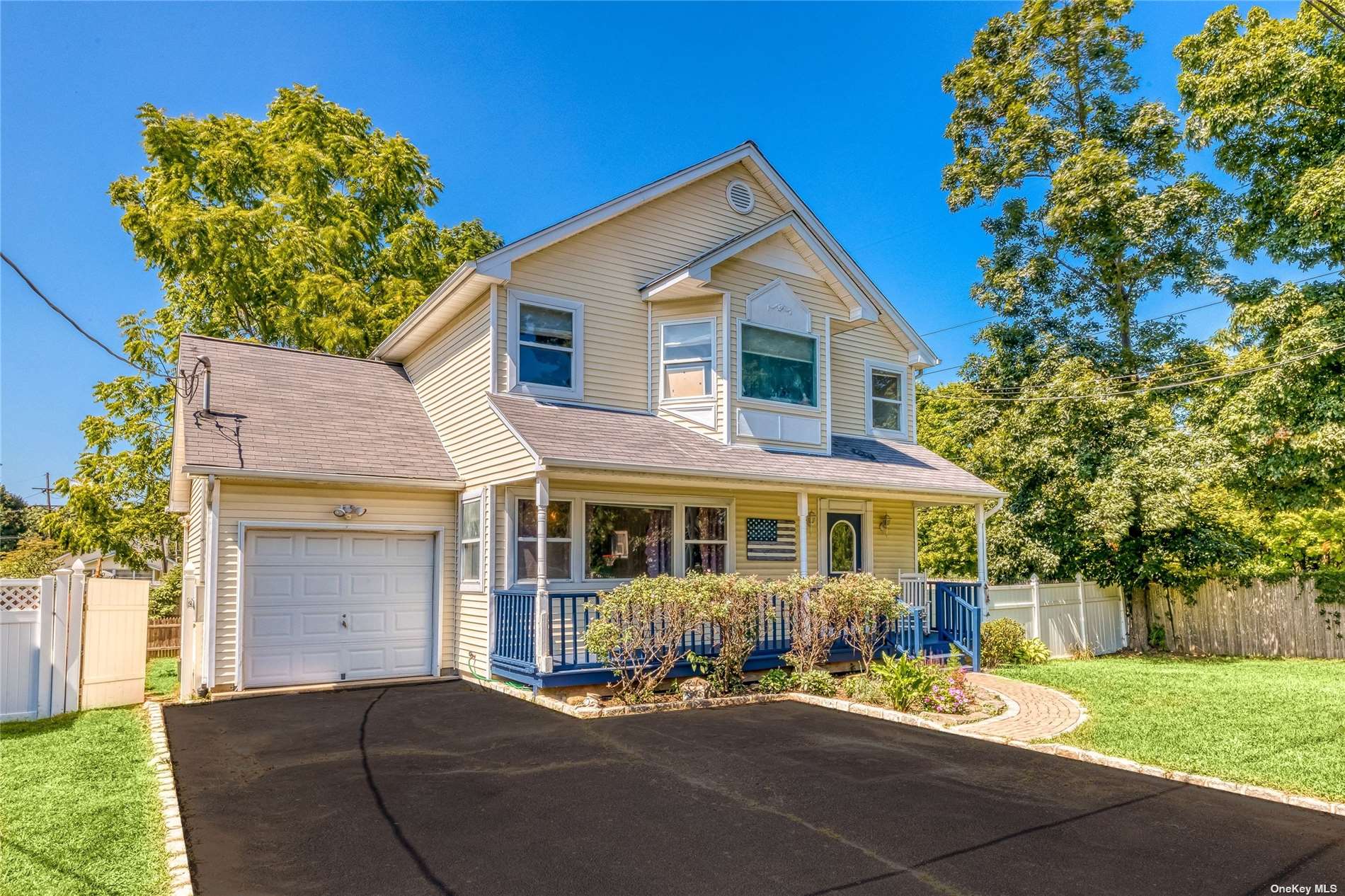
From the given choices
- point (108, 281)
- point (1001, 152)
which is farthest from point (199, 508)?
point (1001, 152)

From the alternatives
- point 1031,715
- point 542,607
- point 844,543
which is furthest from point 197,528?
point 1031,715

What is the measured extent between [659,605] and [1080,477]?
39.7ft

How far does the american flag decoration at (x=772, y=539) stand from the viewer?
45.9ft

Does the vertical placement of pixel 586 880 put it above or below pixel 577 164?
below

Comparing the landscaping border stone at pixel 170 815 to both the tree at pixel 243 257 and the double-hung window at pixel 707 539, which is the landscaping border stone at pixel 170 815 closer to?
the double-hung window at pixel 707 539

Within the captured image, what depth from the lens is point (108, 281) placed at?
20.7m

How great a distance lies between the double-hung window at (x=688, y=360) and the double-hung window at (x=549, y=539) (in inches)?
114

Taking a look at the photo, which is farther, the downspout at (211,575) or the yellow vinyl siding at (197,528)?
the yellow vinyl siding at (197,528)

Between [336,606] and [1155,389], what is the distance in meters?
18.0

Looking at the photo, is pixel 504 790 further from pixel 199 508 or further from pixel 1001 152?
pixel 1001 152

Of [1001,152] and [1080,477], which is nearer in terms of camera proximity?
[1080,477]

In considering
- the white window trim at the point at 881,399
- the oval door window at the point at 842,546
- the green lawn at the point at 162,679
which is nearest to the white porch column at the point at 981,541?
the oval door window at the point at 842,546

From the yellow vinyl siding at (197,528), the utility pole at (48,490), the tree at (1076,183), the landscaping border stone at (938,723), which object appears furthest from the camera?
the utility pole at (48,490)

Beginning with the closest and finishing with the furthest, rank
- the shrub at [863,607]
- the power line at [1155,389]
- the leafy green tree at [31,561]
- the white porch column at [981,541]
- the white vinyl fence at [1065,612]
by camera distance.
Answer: the shrub at [863,607] → the white porch column at [981,541] → the power line at [1155,389] → the white vinyl fence at [1065,612] → the leafy green tree at [31,561]
